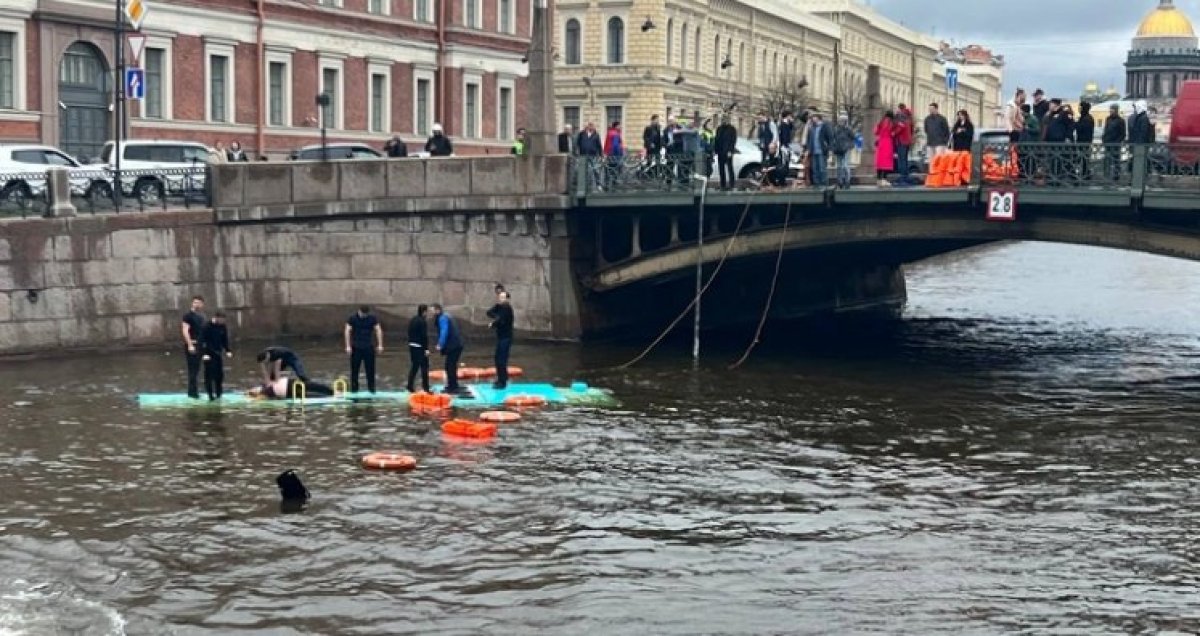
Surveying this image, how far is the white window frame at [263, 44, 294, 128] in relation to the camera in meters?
51.0

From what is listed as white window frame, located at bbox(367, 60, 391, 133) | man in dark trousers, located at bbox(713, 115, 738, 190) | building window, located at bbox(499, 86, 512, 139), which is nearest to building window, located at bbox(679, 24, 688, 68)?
building window, located at bbox(499, 86, 512, 139)

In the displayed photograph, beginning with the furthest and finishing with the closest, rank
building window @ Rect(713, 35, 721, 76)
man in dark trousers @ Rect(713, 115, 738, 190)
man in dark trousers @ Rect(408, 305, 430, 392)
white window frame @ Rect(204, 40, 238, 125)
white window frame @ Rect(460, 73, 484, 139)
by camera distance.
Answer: building window @ Rect(713, 35, 721, 76) < white window frame @ Rect(460, 73, 484, 139) < white window frame @ Rect(204, 40, 238, 125) < man in dark trousers @ Rect(713, 115, 738, 190) < man in dark trousers @ Rect(408, 305, 430, 392)

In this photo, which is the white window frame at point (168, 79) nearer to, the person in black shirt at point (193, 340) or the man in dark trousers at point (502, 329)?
the person in black shirt at point (193, 340)

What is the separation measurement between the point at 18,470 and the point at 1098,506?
514 inches

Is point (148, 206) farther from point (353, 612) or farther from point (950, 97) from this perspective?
point (950, 97)

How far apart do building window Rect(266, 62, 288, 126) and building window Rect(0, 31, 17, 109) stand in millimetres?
9424

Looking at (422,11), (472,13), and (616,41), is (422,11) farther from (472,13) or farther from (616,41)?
(616,41)

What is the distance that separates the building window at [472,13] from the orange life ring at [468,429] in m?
36.5

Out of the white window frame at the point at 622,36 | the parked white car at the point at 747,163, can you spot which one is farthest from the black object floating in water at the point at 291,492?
the white window frame at the point at 622,36

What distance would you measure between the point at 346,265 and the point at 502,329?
8514 millimetres

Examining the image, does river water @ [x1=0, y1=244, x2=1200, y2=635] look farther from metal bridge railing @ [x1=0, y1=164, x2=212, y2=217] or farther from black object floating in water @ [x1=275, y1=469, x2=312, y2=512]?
metal bridge railing @ [x1=0, y1=164, x2=212, y2=217]

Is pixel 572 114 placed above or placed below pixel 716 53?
below

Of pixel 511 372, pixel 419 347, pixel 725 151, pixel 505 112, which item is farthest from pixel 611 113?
pixel 419 347

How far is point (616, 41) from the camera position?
277 ft
